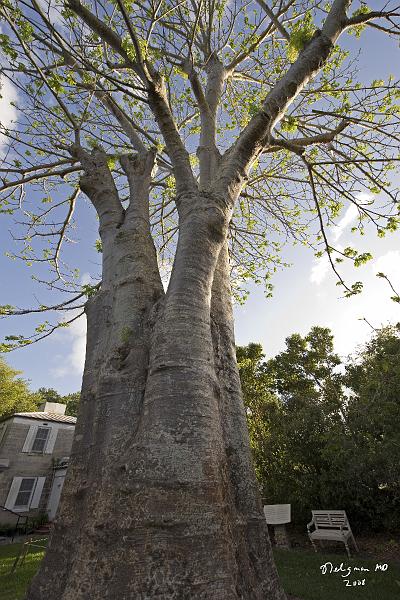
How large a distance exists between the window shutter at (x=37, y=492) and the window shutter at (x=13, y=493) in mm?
843

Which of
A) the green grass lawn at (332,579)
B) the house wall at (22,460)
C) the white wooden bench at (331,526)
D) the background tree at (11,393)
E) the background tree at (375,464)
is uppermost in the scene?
the background tree at (11,393)

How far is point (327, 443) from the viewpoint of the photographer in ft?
22.4

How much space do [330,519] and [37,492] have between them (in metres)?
13.5

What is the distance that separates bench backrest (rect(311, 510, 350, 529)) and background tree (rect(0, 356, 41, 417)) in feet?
63.7

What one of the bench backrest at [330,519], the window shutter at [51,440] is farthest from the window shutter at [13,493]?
the bench backrest at [330,519]

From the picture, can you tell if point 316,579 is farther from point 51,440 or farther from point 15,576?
point 51,440

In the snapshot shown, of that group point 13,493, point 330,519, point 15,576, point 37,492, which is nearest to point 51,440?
point 37,492

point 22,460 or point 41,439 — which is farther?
point 41,439

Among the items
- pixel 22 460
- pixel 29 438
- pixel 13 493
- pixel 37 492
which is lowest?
pixel 13 493

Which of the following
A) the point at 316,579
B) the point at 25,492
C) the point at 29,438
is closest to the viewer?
the point at 316,579

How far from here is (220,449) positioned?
1614 mm

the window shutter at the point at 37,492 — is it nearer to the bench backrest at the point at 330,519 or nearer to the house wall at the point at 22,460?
the house wall at the point at 22,460

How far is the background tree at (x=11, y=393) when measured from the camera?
20219mm

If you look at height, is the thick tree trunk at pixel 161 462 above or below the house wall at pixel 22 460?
below
